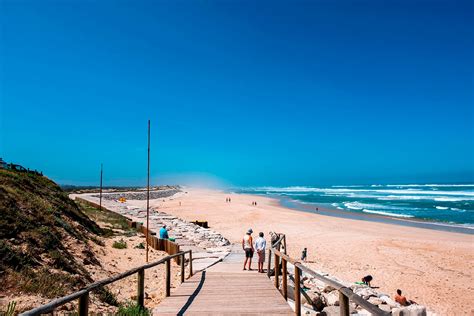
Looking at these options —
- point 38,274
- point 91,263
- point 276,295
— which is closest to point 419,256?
point 276,295

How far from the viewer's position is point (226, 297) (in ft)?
22.7

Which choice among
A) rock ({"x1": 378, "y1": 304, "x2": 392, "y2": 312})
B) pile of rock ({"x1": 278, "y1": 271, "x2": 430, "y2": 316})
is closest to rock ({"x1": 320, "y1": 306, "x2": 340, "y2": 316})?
pile of rock ({"x1": 278, "y1": 271, "x2": 430, "y2": 316})

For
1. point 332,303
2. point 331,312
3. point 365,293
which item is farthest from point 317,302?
point 365,293

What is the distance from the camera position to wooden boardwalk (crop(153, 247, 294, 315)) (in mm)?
5973

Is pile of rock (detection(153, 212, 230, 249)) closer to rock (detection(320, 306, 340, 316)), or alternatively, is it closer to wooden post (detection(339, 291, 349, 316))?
rock (detection(320, 306, 340, 316))

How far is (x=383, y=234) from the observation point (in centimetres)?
2491

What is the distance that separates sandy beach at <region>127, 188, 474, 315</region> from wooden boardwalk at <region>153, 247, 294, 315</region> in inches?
243

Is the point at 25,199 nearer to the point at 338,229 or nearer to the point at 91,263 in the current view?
the point at 91,263

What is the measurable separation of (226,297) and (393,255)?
47.6 ft

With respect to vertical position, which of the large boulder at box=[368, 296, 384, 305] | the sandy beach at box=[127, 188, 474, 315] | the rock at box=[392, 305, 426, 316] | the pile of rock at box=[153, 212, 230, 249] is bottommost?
the sandy beach at box=[127, 188, 474, 315]

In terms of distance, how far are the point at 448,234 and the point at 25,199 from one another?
27.0 m

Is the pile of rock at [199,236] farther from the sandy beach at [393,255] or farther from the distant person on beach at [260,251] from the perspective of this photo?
the distant person on beach at [260,251]

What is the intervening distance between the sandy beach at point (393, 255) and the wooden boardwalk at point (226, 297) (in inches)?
243

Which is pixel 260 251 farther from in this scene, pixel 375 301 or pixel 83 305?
pixel 83 305
